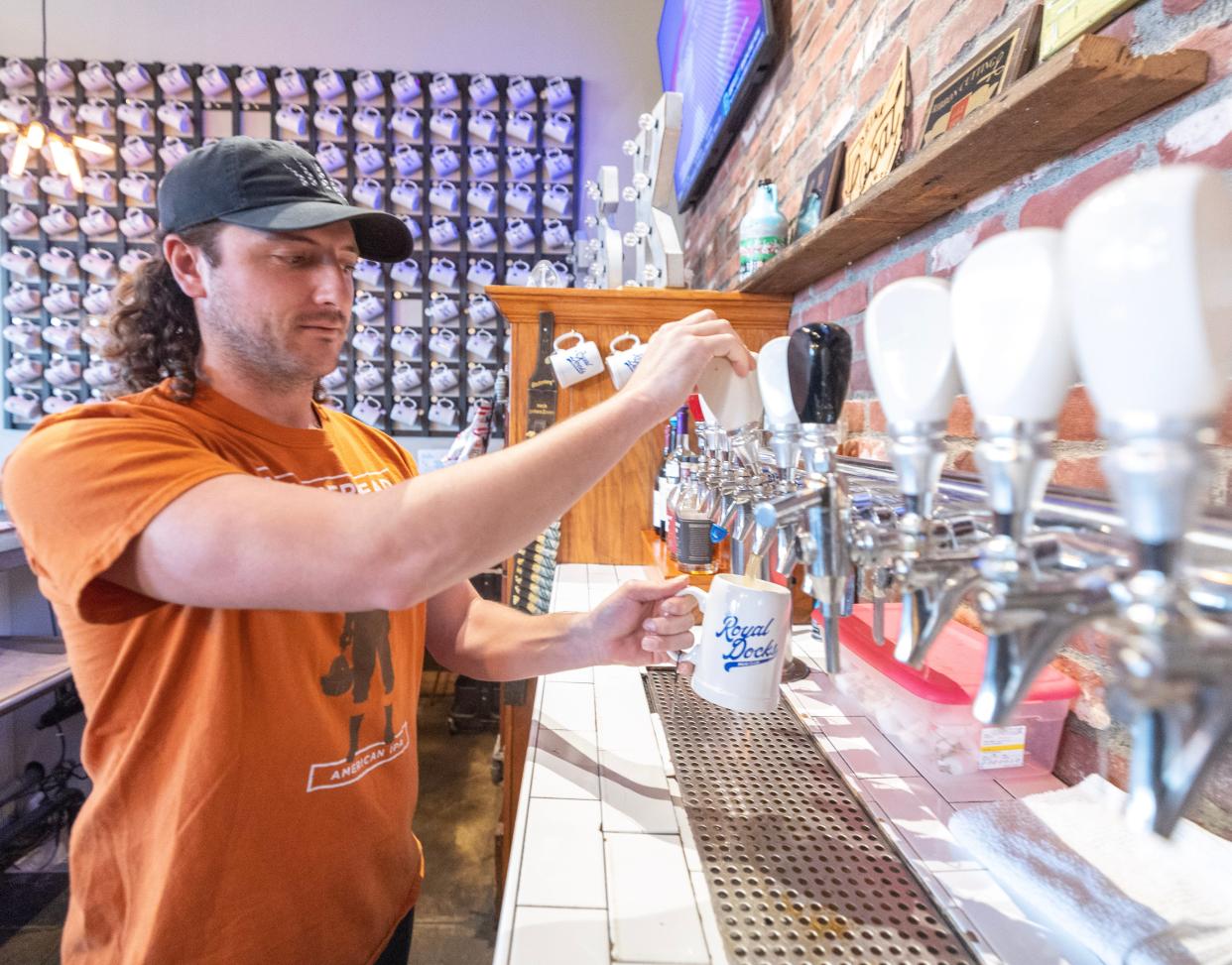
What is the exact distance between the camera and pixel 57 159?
3.00 meters

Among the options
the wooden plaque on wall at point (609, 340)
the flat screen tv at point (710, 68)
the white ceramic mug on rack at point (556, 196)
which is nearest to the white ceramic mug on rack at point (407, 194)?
the white ceramic mug on rack at point (556, 196)

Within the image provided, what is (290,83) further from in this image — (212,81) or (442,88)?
(442,88)

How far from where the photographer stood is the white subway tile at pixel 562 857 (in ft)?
2.08

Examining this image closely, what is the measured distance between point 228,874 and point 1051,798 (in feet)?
2.98

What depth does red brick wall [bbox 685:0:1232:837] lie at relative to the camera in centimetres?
63

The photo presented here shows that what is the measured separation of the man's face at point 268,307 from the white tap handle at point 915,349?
33.0 inches

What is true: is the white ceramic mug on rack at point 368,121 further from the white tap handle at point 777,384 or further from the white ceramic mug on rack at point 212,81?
the white tap handle at point 777,384

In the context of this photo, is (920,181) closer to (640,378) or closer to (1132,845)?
(640,378)

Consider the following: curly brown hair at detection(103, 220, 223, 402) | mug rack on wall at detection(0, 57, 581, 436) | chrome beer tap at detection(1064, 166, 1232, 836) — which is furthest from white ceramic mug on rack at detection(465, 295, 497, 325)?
chrome beer tap at detection(1064, 166, 1232, 836)

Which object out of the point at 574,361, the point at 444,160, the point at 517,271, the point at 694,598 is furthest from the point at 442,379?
Result: the point at 694,598

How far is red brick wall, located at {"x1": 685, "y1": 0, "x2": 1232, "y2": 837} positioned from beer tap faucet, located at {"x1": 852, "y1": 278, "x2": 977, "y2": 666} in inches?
13.2

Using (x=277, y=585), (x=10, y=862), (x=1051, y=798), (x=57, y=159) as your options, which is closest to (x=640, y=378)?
(x=277, y=585)

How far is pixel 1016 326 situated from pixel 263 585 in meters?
0.62

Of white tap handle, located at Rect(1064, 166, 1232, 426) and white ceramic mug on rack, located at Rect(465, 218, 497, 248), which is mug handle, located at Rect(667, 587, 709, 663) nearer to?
white tap handle, located at Rect(1064, 166, 1232, 426)
